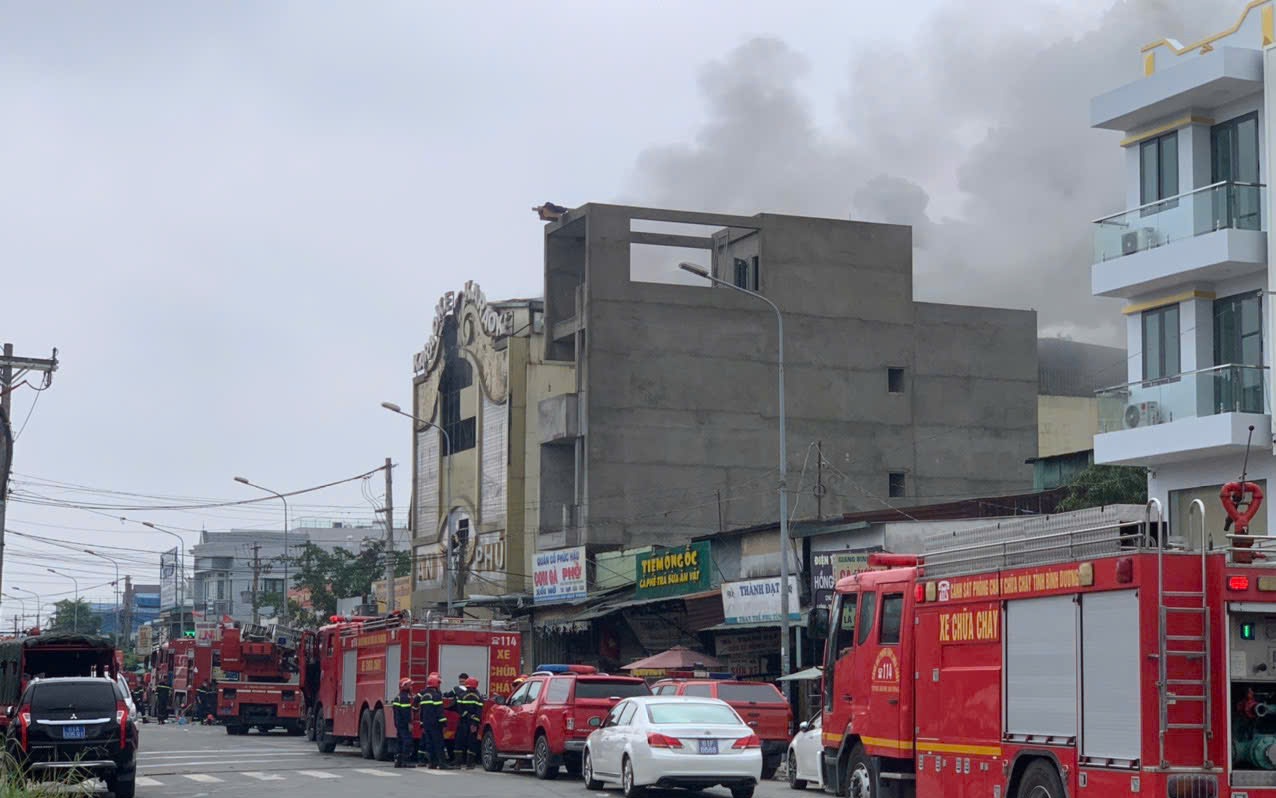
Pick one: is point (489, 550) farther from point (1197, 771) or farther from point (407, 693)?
point (1197, 771)

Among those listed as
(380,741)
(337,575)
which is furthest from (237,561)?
(380,741)

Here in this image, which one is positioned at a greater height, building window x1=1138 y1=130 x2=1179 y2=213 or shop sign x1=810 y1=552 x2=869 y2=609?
building window x1=1138 y1=130 x2=1179 y2=213

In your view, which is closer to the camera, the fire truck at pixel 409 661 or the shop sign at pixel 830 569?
the fire truck at pixel 409 661

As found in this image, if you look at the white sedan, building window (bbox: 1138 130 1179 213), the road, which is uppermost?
building window (bbox: 1138 130 1179 213)

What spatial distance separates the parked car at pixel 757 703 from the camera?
27984 millimetres

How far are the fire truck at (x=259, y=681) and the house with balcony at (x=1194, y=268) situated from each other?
24.6 meters

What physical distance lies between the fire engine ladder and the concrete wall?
42697mm

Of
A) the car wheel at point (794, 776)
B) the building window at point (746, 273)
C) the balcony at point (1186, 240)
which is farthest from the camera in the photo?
the building window at point (746, 273)

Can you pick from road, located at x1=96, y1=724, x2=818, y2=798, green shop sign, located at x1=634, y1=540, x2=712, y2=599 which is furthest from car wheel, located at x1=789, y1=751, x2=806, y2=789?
green shop sign, located at x1=634, y1=540, x2=712, y2=599

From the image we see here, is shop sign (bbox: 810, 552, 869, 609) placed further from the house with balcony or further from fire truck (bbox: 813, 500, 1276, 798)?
fire truck (bbox: 813, 500, 1276, 798)

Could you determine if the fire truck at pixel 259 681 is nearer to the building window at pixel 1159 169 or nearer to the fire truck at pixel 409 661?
the fire truck at pixel 409 661

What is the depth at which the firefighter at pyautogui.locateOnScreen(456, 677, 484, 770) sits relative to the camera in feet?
99.8

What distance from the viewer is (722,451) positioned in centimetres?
6034

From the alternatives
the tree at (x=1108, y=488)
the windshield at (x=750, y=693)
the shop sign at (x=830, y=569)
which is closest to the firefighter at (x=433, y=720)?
the windshield at (x=750, y=693)
